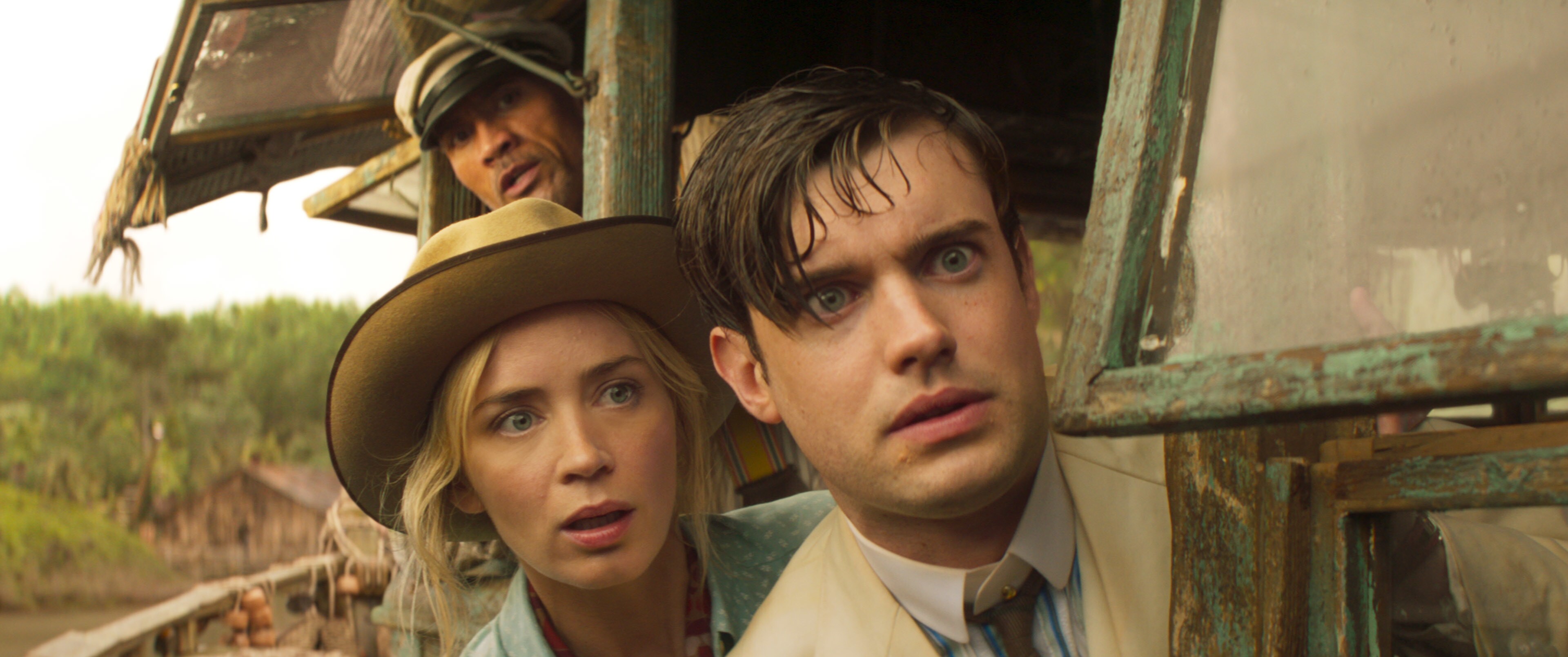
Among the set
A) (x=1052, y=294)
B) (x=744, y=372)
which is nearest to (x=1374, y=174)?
(x=744, y=372)

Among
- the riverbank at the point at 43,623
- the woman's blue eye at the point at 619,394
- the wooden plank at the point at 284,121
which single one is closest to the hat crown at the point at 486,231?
the woman's blue eye at the point at 619,394

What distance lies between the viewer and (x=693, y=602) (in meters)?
1.88

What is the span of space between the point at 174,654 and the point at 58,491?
14286mm

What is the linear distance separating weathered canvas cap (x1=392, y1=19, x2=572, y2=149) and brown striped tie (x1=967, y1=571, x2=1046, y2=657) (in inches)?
77.1

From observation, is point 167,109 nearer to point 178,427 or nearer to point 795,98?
point 795,98

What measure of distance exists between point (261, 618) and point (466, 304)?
4614 mm

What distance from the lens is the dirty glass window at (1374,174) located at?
0.62m

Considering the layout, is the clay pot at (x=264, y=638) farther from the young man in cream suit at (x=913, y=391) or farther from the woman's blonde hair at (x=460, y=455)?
the young man in cream suit at (x=913, y=391)

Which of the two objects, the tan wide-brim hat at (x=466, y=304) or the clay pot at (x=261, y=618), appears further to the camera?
the clay pot at (x=261, y=618)

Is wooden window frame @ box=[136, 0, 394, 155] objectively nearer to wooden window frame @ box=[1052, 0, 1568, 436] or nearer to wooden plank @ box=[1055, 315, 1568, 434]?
wooden window frame @ box=[1052, 0, 1568, 436]

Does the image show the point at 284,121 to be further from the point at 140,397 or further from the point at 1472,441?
the point at 140,397

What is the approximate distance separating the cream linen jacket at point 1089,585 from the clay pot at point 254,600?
4.95 meters

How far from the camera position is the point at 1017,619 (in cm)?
124

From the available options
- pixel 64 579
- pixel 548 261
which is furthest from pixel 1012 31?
pixel 64 579
